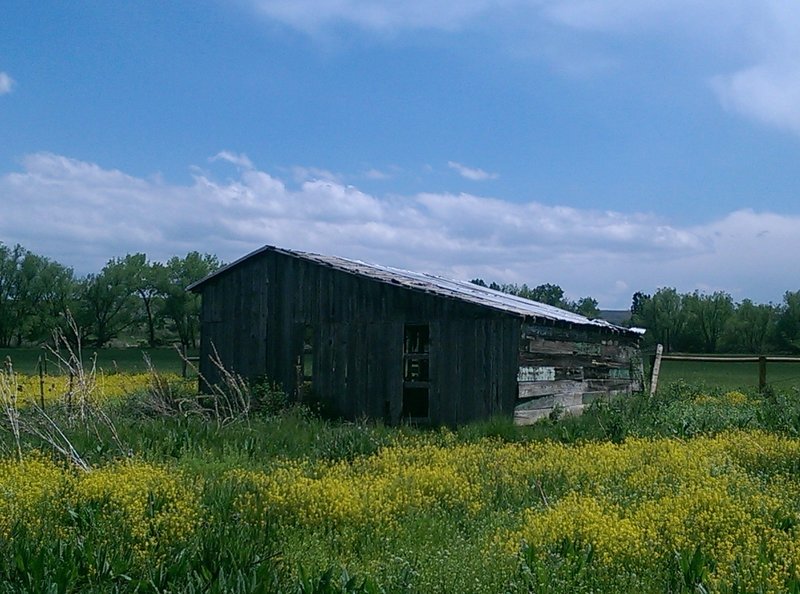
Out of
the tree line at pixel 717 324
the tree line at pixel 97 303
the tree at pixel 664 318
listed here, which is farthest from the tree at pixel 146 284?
the tree at pixel 664 318

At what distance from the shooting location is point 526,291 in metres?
70.8

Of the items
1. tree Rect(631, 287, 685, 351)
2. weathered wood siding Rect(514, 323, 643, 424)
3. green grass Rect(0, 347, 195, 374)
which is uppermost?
tree Rect(631, 287, 685, 351)

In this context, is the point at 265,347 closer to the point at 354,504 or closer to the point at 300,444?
the point at 300,444

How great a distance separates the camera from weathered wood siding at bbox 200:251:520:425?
15781mm

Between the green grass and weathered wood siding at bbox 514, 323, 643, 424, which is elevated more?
Answer: weathered wood siding at bbox 514, 323, 643, 424

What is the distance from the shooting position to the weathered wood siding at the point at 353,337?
15781 millimetres

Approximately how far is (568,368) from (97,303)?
48.2 meters

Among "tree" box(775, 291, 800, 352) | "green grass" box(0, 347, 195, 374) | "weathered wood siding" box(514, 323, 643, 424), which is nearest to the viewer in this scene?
"weathered wood siding" box(514, 323, 643, 424)

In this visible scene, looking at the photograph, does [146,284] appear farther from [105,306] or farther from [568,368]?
[568,368]

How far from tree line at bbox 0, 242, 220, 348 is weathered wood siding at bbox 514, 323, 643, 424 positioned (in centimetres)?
4020

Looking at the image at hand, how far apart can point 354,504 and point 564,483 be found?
2628mm

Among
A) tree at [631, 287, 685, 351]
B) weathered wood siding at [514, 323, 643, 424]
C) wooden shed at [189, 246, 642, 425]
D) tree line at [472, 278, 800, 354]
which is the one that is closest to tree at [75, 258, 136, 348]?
tree line at [472, 278, 800, 354]

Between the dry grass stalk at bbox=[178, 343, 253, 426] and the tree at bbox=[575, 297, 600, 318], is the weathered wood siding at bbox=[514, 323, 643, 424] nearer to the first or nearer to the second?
the dry grass stalk at bbox=[178, 343, 253, 426]

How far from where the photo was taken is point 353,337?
57.6 feet
